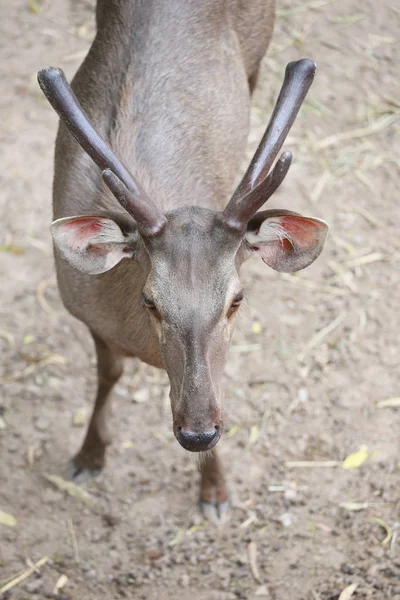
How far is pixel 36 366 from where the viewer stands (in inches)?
Result: 218

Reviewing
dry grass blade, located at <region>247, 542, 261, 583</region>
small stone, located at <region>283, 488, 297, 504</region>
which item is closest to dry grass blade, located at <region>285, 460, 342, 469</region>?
small stone, located at <region>283, 488, 297, 504</region>

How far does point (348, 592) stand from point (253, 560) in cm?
56

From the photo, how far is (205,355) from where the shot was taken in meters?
3.46

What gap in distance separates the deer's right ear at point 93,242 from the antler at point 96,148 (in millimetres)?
234

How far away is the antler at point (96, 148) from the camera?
11.7ft

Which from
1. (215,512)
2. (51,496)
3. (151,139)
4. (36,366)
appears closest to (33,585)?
(51,496)

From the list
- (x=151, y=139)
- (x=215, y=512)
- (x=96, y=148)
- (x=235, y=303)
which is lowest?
(x=215, y=512)

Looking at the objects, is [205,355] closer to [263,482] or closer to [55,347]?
[263,482]

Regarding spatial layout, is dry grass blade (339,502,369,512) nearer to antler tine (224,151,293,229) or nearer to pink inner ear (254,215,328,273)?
pink inner ear (254,215,328,273)

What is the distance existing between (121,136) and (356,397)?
2192 mm

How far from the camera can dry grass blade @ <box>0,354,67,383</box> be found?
546 centimetres

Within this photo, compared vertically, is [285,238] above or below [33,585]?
above

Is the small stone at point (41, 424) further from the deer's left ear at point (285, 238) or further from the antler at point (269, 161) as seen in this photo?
the antler at point (269, 161)

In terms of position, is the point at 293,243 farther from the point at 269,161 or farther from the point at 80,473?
the point at 80,473
